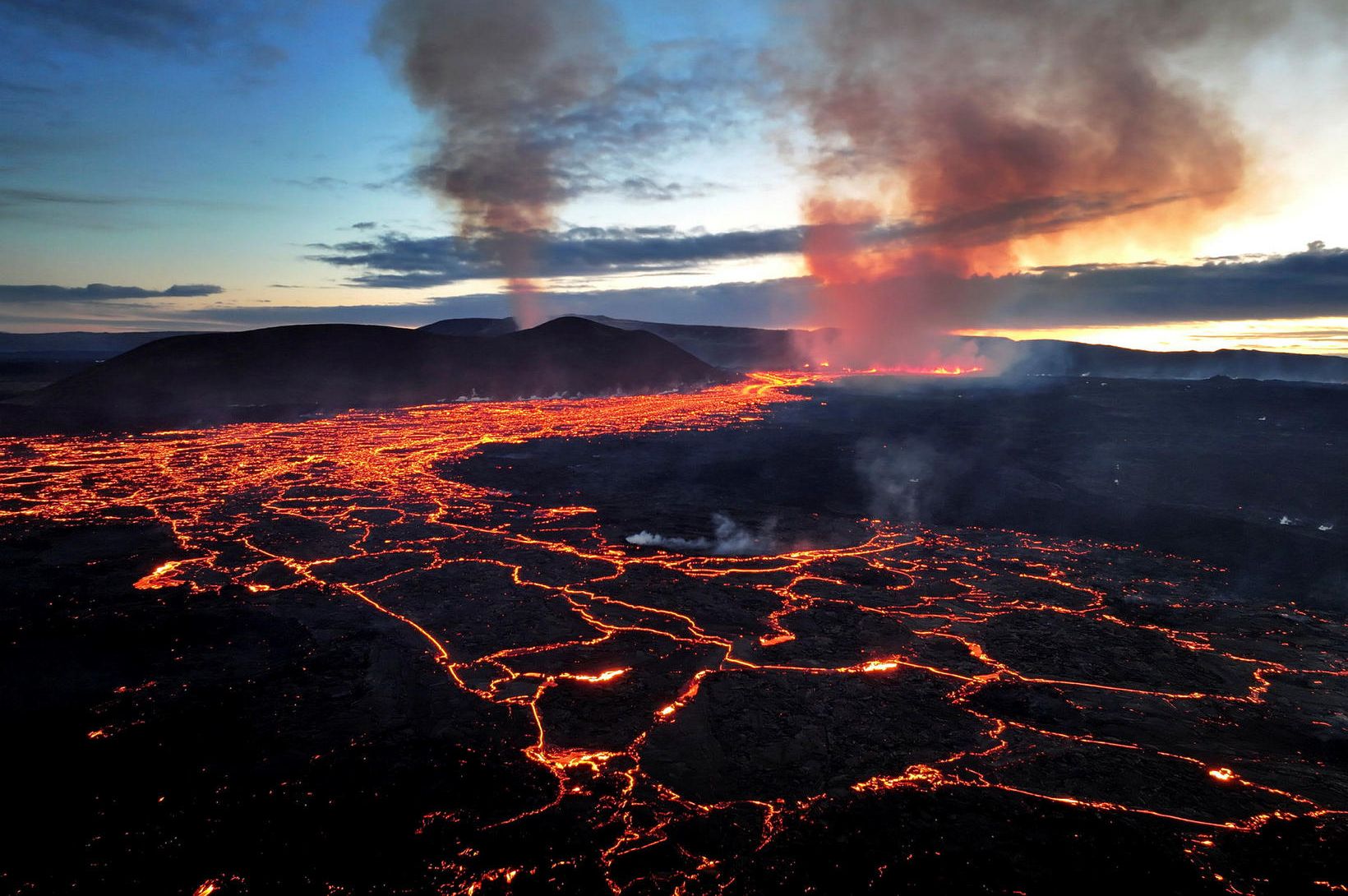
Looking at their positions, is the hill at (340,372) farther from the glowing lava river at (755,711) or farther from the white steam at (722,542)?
the white steam at (722,542)

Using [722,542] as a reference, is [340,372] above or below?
above

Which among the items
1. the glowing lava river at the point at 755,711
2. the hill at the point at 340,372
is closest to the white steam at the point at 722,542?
the glowing lava river at the point at 755,711

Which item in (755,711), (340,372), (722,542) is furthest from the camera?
(340,372)

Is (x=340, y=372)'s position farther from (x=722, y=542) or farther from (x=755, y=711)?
(x=755, y=711)

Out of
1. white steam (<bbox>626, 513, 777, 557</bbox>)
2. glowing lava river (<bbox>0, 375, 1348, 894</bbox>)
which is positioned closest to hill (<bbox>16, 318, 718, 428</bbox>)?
glowing lava river (<bbox>0, 375, 1348, 894</bbox>)

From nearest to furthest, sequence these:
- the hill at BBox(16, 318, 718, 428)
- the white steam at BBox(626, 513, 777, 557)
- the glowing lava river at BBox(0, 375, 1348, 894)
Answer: the glowing lava river at BBox(0, 375, 1348, 894)
the white steam at BBox(626, 513, 777, 557)
the hill at BBox(16, 318, 718, 428)

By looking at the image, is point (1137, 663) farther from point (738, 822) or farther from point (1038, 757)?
point (738, 822)

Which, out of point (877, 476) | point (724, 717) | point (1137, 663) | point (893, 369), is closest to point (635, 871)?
point (724, 717)

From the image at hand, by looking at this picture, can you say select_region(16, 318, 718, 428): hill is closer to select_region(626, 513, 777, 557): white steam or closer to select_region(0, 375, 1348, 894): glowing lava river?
select_region(0, 375, 1348, 894): glowing lava river

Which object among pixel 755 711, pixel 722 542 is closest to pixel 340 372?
pixel 722 542
